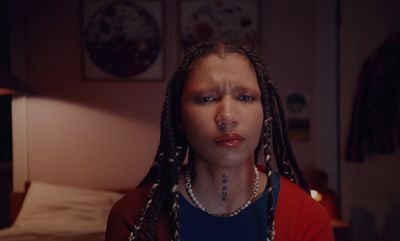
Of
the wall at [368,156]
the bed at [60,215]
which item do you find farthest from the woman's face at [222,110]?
the wall at [368,156]

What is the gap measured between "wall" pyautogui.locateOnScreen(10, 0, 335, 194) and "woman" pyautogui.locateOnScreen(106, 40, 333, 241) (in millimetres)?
1544

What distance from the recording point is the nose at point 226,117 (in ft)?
2.44

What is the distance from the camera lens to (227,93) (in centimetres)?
78

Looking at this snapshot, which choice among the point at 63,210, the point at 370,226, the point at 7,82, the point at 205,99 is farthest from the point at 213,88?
the point at 370,226

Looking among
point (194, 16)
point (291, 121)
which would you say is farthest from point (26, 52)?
point (291, 121)

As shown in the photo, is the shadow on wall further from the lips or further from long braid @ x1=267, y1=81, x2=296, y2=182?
the lips

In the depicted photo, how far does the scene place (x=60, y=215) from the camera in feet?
6.25

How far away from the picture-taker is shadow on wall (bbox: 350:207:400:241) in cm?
197

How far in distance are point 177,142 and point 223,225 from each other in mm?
221

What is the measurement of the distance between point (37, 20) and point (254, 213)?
205 cm

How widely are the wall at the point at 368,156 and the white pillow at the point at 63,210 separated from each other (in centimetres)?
134

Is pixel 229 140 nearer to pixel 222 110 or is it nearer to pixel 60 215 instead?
pixel 222 110

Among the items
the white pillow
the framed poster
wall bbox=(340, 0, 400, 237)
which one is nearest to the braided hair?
the white pillow

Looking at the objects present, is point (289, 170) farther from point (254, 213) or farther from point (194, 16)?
point (194, 16)
